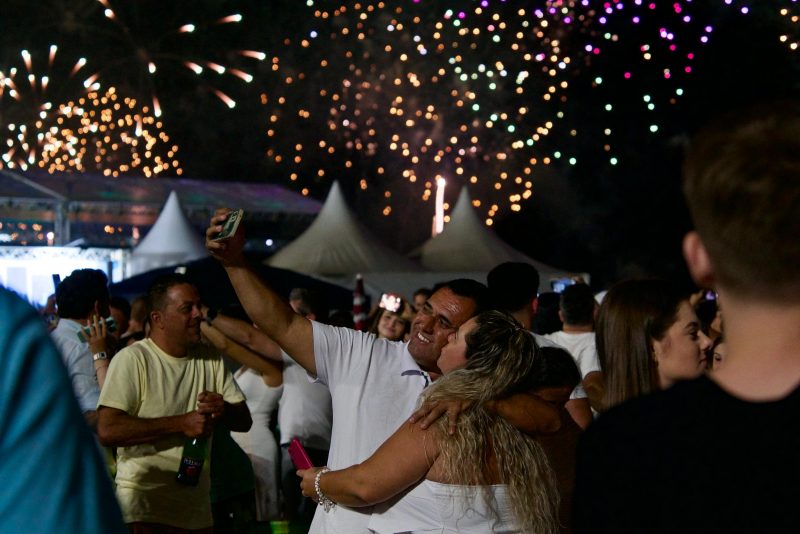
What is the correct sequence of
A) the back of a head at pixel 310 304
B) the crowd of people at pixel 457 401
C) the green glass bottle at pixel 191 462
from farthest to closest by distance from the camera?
the back of a head at pixel 310 304 < the green glass bottle at pixel 191 462 < the crowd of people at pixel 457 401

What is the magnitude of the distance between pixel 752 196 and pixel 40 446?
3.08 feet

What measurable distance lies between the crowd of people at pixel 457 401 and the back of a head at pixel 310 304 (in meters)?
0.02

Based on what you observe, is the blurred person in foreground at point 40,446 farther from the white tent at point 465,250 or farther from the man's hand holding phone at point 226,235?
the white tent at point 465,250

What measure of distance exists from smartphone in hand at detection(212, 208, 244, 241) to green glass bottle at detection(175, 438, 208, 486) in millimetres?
1513

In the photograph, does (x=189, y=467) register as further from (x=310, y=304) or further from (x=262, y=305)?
(x=310, y=304)

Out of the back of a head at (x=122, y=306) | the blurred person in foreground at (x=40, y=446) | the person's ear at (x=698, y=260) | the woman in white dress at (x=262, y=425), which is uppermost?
the person's ear at (x=698, y=260)

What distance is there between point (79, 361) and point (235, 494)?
4.32 feet

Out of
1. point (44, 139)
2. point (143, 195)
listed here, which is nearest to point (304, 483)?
point (143, 195)

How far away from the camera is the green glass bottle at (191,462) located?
5.27 metres

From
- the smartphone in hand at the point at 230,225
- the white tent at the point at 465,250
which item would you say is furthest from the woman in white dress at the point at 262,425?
the white tent at the point at 465,250

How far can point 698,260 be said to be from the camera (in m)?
1.62

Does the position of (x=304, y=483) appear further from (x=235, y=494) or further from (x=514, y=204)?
(x=514, y=204)

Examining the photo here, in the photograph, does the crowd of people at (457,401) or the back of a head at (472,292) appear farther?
the back of a head at (472,292)

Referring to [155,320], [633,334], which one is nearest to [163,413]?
[155,320]
